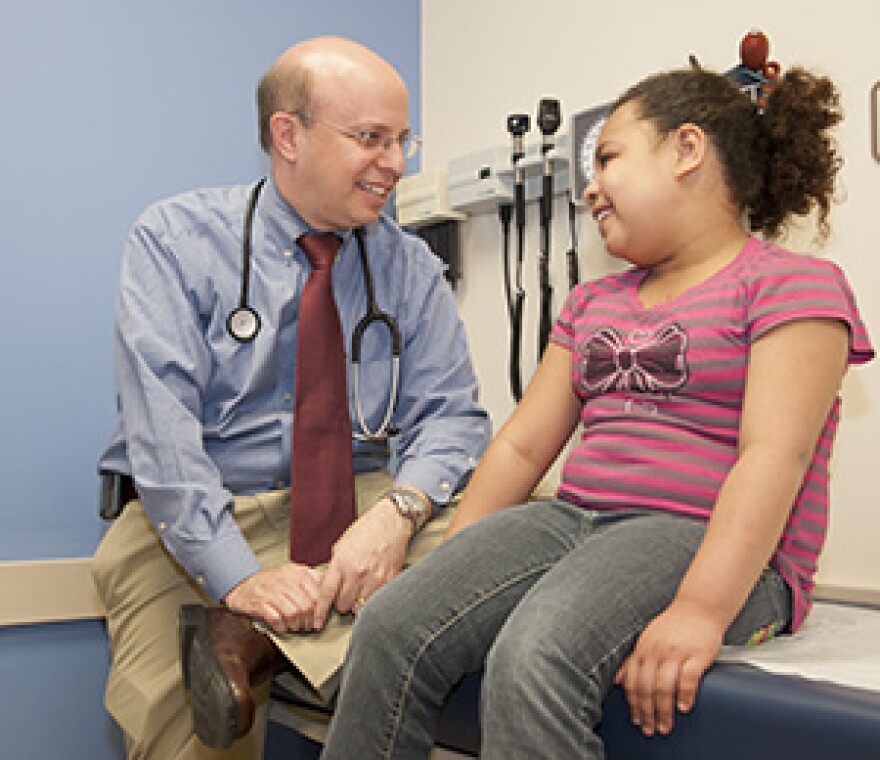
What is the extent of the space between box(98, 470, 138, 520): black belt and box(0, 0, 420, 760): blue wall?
321 millimetres

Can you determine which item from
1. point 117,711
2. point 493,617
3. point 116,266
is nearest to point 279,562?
point 117,711

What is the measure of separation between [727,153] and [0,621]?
5.18 ft

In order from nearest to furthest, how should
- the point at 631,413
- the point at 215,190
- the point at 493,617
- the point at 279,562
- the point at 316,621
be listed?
the point at 493,617 < the point at 631,413 < the point at 316,621 < the point at 279,562 < the point at 215,190

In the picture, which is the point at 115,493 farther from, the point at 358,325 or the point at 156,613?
the point at 358,325

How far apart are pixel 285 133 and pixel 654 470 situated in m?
0.97

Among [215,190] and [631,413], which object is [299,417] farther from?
[631,413]

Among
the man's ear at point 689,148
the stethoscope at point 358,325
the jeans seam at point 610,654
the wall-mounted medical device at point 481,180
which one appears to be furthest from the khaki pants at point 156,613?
the wall-mounted medical device at point 481,180

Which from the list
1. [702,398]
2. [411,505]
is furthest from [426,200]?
[702,398]

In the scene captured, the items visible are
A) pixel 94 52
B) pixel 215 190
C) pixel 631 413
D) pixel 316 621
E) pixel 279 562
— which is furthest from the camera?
pixel 94 52

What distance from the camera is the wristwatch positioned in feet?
5.04

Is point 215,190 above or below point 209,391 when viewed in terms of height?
above

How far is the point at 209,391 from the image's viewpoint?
167 centimetres

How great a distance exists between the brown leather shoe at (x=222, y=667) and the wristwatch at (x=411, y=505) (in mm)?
287

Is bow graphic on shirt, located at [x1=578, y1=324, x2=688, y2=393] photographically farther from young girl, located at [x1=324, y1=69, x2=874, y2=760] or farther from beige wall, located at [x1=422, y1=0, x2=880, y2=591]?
beige wall, located at [x1=422, y1=0, x2=880, y2=591]
